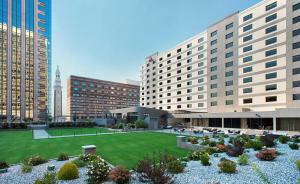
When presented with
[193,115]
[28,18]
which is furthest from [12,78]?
[193,115]

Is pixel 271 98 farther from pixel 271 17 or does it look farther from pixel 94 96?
pixel 94 96

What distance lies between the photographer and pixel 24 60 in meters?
93.6

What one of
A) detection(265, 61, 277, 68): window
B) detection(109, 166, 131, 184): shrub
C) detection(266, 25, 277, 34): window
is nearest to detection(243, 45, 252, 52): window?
detection(266, 25, 277, 34): window

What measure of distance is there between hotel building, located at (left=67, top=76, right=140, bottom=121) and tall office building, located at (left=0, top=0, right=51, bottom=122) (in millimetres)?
39242

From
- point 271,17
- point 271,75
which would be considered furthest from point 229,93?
point 271,17

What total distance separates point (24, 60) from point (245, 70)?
102 m

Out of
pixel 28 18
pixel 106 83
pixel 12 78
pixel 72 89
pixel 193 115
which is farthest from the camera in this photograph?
pixel 106 83

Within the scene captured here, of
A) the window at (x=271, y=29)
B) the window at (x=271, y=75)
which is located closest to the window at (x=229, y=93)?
the window at (x=271, y=75)

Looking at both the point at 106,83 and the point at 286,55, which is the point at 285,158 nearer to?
the point at 286,55

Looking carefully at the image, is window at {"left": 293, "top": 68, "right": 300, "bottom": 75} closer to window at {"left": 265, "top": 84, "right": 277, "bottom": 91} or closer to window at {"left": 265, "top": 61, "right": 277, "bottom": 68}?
window at {"left": 265, "top": 61, "right": 277, "bottom": 68}

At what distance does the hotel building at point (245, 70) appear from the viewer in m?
36.3

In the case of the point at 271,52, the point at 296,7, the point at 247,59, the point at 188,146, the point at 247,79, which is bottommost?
the point at 188,146

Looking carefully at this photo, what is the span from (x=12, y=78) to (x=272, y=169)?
110m

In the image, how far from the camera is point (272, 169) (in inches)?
370
